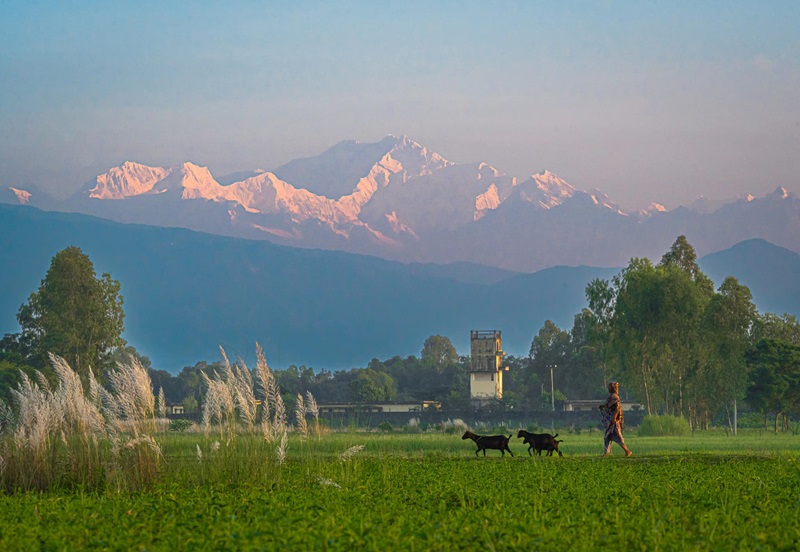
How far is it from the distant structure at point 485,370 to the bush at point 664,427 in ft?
176

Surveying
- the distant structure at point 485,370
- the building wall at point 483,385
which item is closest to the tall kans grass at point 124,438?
the distant structure at point 485,370

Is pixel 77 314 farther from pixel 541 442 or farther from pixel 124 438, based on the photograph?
pixel 124 438

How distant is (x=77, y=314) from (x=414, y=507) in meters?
47.4

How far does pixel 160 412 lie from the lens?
1800 cm

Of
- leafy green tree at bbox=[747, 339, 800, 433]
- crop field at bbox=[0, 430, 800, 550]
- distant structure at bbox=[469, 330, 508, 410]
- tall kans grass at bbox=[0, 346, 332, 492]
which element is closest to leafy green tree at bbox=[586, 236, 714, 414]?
leafy green tree at bbox=[747, 339, 800, 433]

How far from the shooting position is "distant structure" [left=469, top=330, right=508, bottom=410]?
4065 inches

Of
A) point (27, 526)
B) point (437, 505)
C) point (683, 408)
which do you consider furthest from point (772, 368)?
point (27, 526)

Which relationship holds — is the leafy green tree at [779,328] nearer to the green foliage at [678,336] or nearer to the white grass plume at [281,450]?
the green foliage at [678,336]

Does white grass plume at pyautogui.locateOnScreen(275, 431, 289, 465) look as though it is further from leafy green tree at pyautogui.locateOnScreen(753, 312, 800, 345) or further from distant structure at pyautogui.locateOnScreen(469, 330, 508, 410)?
distant structure at pyautogui.locateOnScreen(469, 330, 508, 410)

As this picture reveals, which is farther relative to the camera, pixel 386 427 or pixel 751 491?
pixel 386 427

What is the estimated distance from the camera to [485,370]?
105 m

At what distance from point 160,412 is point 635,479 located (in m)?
7.70

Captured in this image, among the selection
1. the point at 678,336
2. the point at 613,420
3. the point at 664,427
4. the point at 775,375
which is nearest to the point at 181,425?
the point at 664,427

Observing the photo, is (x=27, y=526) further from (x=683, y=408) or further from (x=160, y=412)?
(x=683, y=408)
